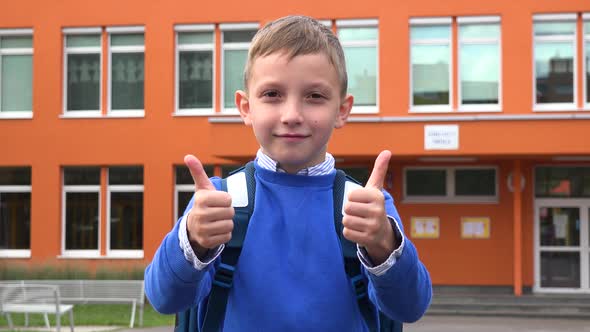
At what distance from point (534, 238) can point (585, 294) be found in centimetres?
166

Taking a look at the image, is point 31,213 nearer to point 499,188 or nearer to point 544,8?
point 499,188

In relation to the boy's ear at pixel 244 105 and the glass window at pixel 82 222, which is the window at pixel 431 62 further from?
the boy's ear at pixel 244 105

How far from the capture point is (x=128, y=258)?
73.5 ft

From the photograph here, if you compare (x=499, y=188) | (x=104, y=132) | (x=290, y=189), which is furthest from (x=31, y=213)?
(x=290, y=189)

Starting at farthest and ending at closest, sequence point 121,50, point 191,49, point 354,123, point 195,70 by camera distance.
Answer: point 121,50 → point 195,70 → point 191,49 → point 354,123

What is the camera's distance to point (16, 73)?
23.2 metres

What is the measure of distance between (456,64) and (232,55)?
5.23 meters

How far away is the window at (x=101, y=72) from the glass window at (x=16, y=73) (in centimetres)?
97

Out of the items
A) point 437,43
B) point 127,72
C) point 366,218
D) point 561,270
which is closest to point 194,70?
point 127,72

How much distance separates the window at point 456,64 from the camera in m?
21.2

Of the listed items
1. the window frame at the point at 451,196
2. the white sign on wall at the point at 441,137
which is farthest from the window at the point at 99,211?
the white sign on wall at the point at 441,137

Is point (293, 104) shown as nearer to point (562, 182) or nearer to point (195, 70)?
point (562, 182)

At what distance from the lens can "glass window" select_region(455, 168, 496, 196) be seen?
21.8 meters

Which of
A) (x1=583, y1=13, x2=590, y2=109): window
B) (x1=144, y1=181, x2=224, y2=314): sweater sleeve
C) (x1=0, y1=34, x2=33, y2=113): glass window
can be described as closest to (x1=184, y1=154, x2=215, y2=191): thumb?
(x1=144, y1=181, x2=224, y2=314): sweater sleeve
